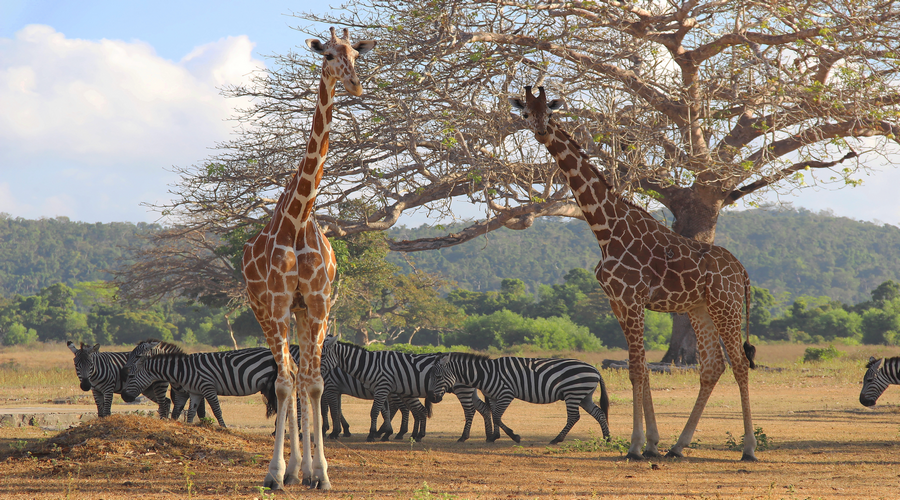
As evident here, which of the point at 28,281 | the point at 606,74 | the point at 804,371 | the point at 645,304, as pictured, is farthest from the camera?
the point at 28,281

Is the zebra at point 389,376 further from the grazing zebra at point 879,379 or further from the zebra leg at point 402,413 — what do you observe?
the grazing zebra at point 879,379

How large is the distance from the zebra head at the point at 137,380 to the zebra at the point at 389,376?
2479mm

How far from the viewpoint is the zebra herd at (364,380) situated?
9.83 metres

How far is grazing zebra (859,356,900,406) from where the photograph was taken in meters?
9.87

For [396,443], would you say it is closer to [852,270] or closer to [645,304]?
Result: [645,304]

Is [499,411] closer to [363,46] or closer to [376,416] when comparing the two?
[376,416]

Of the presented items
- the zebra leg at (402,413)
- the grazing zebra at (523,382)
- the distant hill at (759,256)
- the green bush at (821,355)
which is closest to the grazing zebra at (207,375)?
the zebra leg at (402,413)

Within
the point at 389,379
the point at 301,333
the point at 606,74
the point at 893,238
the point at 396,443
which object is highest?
the point at 893,238

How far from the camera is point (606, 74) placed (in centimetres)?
1245

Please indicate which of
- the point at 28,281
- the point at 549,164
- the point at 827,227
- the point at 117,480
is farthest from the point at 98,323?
the point at 827,227

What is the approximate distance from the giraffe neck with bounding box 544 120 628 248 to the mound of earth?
448 centimetres

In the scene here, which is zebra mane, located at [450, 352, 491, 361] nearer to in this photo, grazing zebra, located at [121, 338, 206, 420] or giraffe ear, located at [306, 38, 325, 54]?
grazing zebra, located at [121, 338, 206, 420]

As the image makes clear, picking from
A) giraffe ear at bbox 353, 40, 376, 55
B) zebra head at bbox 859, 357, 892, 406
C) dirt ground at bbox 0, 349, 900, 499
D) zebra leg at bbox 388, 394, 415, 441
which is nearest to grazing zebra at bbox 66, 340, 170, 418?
dirt ground at bbox 0, 349, 900, 499

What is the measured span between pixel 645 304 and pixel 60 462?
615cm
